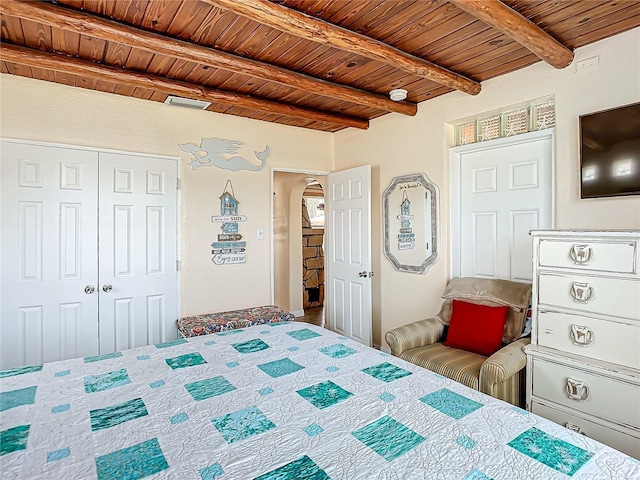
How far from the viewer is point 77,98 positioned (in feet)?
10.4

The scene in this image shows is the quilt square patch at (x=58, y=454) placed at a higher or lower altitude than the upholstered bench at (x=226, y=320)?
higher

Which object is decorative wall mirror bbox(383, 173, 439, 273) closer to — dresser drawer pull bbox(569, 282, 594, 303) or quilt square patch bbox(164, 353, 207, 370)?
dresser drawer pull bbox(569, 282, 594, 303)

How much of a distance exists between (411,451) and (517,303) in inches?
75.7

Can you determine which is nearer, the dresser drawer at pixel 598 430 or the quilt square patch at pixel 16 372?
the quilt square patch at pixel 16 372

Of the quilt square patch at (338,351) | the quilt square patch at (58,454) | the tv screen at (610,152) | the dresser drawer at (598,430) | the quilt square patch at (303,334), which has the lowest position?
the dresser drawer at (598,430)

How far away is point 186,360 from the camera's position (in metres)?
1.88

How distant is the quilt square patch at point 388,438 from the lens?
43.5 inches

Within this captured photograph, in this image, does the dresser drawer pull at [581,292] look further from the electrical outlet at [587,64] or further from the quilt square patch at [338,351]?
the electrical outlet at [587,64]

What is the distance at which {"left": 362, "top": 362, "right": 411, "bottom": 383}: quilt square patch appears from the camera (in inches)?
64.8

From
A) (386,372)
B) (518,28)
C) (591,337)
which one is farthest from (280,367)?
(518,28)

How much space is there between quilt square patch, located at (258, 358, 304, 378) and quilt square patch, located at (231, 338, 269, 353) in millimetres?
233

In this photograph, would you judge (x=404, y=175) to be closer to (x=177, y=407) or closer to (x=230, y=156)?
(x=230, y=156)

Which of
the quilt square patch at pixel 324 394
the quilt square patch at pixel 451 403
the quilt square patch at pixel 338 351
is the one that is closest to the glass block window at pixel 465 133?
the quilt square patch at pixel 338 351

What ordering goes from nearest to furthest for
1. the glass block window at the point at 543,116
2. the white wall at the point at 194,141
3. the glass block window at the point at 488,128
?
1. the glass block window at the point at 543,116
2. the white wall at the point at 194,141
3. the glass block window at the point at 488,128
